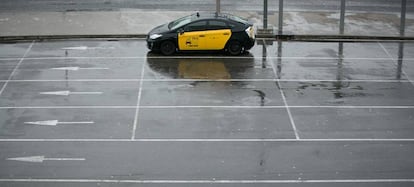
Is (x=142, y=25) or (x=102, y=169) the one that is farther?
(x=142, y=25)

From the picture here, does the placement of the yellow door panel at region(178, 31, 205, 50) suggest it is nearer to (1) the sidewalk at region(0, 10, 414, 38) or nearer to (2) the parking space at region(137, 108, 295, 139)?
(1) the sidewalk at region(0, 10, 414, 38)

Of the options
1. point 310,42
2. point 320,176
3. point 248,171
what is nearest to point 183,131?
point 248,171

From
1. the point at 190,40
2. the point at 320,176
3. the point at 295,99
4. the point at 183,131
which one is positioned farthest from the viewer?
the point at 190,40

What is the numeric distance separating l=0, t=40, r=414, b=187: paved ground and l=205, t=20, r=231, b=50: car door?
0.58m

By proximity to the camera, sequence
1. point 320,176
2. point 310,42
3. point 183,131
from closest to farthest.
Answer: point 320,176, point 183,131, point 310,42

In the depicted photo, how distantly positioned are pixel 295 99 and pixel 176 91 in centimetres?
385

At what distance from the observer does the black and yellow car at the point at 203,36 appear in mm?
26422

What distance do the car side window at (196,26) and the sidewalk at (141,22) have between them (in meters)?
3.23

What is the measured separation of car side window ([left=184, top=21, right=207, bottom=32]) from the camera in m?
26.4

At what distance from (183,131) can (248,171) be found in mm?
3060

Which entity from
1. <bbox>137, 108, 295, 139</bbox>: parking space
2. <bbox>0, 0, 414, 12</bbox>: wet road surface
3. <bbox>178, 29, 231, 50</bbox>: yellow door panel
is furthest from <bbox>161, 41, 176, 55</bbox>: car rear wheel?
<bbox>0, 0, 414, 12</bbox>: wet road surface

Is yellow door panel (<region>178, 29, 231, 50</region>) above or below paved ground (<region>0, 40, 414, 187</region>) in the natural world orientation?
above

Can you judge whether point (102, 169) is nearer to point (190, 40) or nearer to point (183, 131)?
point (183, 131)

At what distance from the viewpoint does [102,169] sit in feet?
56.3
